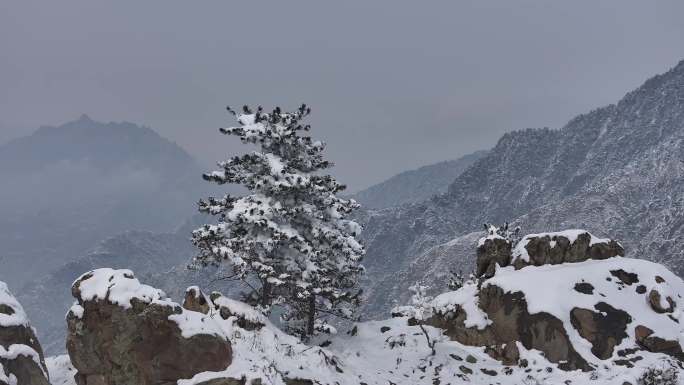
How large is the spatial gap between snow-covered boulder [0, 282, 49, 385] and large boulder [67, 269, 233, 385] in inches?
37.6

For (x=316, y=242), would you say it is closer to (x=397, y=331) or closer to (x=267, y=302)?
(x=267, y=302)

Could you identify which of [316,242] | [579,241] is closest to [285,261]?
[316,242]

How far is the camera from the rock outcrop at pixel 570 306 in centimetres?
1909

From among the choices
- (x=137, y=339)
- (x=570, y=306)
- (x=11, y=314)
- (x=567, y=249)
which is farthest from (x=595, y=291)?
(x=11, y=314)

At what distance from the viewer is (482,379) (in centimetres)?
1872

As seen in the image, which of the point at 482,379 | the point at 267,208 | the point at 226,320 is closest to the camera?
the point at 226,320

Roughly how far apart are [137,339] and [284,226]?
→ 32.8 feet

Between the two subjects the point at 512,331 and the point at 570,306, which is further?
the point at 512,331

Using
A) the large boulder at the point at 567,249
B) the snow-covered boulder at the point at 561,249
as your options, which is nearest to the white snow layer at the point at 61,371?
the snow-covered boulder at the point at 561,249

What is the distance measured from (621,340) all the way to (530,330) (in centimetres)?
310

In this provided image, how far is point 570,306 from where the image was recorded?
20.2 m

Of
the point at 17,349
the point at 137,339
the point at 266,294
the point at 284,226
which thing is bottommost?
the point at 137,339

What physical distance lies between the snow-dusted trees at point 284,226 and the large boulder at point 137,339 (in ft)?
24.2

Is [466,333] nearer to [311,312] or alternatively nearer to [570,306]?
[570,306]
